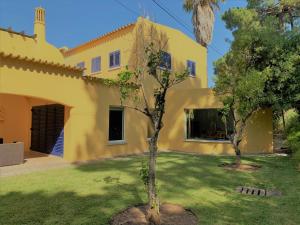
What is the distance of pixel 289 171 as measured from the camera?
11633mm

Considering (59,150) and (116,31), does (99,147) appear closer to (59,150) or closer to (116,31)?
(59,150)

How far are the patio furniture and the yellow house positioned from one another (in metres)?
2.24

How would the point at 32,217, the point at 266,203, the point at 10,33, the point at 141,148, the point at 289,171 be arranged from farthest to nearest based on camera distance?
the point at 141,148
the point at 10,33
the point at 289,171
the point at 266,203
the point at 32,217

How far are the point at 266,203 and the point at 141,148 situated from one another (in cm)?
1151

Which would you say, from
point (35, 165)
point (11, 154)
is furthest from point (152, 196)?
point (11, 154)

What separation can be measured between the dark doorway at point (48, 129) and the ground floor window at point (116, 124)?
291 centimetres

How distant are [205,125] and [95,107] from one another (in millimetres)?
8067

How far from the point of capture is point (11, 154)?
12.3 metres

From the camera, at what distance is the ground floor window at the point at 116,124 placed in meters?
16.4

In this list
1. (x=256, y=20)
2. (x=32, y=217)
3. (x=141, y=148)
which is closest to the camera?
(x=32, y=217)

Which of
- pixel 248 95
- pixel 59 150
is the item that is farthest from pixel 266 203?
pixel 59 150

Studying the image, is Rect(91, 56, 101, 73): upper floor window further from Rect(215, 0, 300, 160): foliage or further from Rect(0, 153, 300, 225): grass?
Rect(0, 153, 300, 225): grass

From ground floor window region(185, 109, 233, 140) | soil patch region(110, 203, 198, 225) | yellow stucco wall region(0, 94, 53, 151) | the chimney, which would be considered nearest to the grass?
soil patch region(110, 203, 198, 225)

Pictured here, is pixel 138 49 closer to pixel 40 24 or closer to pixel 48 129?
pixel 40 24
